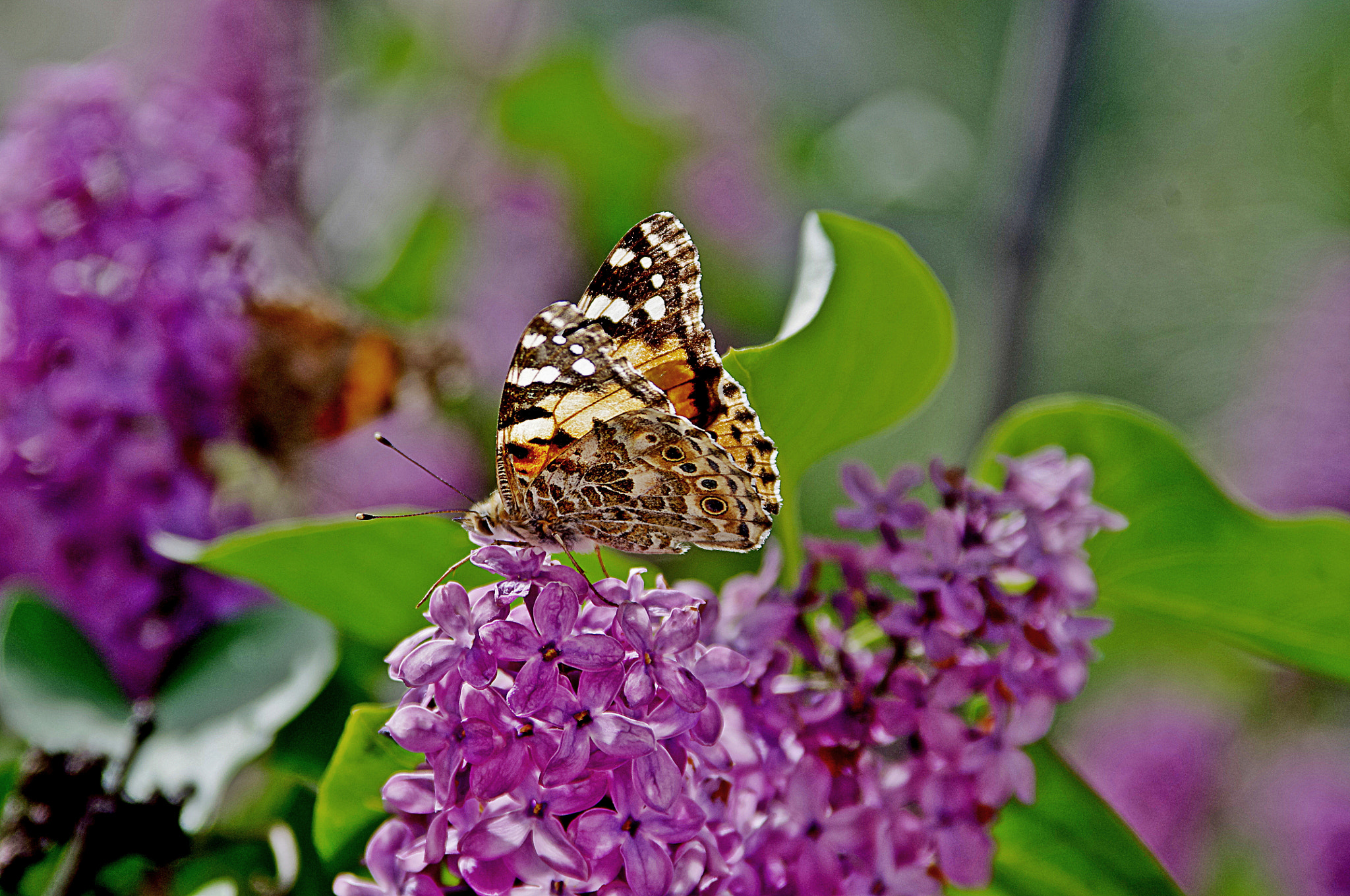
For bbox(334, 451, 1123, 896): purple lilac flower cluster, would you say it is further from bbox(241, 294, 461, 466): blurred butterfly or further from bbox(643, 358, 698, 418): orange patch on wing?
bbox(241, 294, 461, 466): blurred butterfly

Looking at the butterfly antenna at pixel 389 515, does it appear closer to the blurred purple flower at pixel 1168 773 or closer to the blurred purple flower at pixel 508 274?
the blurred purple flower at pixel 508 274

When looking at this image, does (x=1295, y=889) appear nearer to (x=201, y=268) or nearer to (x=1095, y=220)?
(x=201, y=268)

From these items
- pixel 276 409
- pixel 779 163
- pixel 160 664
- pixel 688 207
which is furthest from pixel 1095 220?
pixel 160 664

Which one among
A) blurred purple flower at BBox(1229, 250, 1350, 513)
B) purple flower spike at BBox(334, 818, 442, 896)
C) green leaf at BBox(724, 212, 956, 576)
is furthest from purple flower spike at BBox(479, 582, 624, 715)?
blurred purple flower at BBox(1229, 250, 1350, 513)

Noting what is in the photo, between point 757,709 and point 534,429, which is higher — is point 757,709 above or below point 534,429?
below

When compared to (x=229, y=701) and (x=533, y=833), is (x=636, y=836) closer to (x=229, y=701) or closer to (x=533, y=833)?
(x=533, y=833)

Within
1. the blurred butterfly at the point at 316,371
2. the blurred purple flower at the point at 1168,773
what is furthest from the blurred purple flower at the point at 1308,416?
the blurred butterfly at the point at 316,371

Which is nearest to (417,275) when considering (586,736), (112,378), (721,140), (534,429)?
(721,140)
